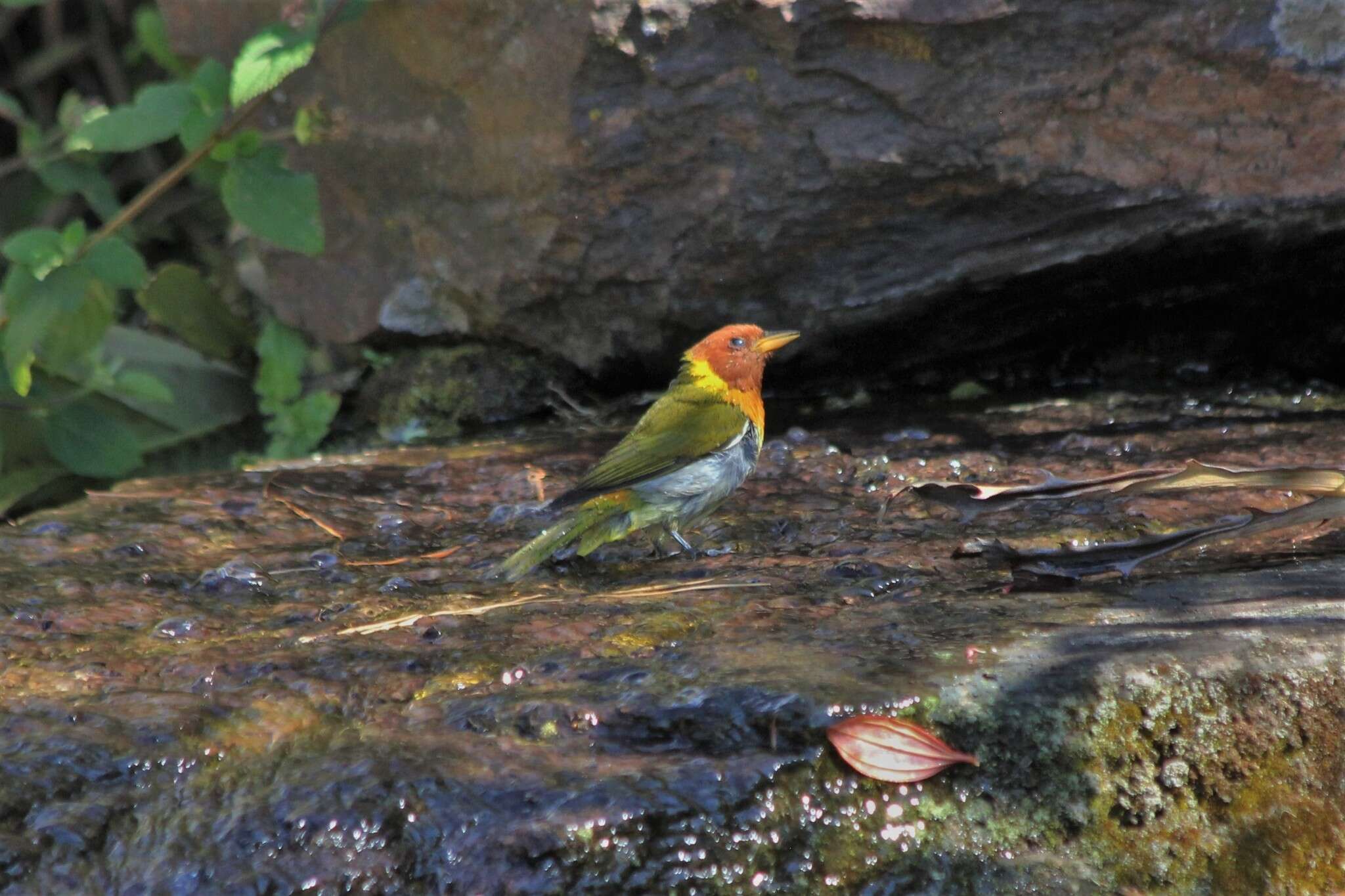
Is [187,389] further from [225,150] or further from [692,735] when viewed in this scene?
[692,735]

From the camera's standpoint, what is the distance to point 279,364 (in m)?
5.08

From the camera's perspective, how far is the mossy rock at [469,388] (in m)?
4.95

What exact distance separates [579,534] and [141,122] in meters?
1.85

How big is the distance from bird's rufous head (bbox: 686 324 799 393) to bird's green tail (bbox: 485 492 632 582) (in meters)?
0.65

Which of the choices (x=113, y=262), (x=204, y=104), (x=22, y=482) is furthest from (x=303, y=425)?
(x=204, y=104)

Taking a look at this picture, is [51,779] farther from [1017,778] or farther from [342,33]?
[342,33]

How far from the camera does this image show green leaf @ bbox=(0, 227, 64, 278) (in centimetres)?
405

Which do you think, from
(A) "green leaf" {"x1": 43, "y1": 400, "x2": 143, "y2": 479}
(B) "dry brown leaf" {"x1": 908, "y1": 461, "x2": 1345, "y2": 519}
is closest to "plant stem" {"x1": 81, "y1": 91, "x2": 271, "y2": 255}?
(A) "green leaf" {"x1": 43, "y1": 400, "x2": 143, "y2": 479}

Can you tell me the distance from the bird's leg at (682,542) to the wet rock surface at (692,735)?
0.57 m

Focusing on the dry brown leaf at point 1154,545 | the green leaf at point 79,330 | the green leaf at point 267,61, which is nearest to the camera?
the dry brown leaf at point 1154,545

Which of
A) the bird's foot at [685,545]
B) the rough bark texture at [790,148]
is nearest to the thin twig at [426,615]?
the bird's foot at [685,545]

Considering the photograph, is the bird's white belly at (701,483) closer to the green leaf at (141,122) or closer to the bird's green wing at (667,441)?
the bird's green wing at (667,441)

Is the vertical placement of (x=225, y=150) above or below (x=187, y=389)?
above

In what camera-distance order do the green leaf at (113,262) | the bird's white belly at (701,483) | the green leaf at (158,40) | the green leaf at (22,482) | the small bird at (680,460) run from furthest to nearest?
the green leaf at (158,40) < the green leaf at (22,482) < the green leaf at (113,262) < the bird's white belly at (701,483) < the small bird at (680,460)
